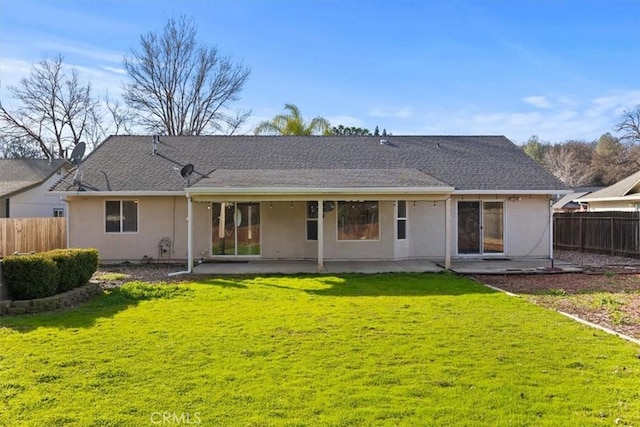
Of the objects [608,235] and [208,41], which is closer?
[608,235]

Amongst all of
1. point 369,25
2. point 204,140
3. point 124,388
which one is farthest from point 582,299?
point 204,140

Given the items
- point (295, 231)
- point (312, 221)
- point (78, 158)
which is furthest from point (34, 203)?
point (312, 221)

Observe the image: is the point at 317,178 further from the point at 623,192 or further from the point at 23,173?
the point at 23,173

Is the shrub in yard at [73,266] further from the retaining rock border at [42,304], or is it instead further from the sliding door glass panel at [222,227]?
the sliding door glass panel at [222,227]

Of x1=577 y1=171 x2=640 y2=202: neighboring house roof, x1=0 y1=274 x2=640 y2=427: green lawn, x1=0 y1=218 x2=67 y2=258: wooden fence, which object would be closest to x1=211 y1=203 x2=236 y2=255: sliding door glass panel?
x1=0 y1=218 x2=67 y2=258: wooden fence

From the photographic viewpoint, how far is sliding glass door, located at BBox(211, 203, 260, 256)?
15227 millimetres

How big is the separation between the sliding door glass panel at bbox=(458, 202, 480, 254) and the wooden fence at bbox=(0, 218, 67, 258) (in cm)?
Answer: 1391

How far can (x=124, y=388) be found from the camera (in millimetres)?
4492

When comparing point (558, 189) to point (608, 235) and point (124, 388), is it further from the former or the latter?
point (124, 388)

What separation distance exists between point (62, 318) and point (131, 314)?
1.10 metres

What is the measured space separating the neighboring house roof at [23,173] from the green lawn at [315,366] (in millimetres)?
19672

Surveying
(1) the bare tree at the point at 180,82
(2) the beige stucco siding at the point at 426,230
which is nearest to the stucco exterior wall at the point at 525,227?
(2) the beige stucco siding at the point at 426,230

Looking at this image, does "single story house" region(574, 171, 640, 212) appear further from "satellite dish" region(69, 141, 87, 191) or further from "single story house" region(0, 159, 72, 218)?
"single story house" region(0, 159, 72, 218)

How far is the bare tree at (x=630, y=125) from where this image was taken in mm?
46450
